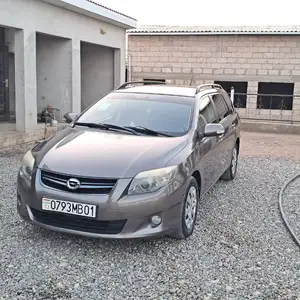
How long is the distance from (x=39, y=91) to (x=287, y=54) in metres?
9.93

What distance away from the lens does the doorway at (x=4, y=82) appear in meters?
11.1

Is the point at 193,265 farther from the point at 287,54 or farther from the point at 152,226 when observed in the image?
the point at 287,54

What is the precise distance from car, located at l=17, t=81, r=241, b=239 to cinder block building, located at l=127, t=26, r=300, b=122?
37.5 ft

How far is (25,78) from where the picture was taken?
29.5ft

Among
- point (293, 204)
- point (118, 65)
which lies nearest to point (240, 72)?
point (118, 65)

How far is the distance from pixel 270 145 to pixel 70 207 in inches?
343

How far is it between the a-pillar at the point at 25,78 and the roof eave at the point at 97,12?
3.84ft

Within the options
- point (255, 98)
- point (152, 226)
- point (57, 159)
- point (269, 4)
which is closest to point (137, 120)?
point (57, 159)

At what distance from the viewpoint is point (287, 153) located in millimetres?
10078

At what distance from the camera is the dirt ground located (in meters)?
9.89

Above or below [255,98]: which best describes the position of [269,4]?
above

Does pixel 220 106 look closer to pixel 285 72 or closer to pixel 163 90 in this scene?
pixel 163 90

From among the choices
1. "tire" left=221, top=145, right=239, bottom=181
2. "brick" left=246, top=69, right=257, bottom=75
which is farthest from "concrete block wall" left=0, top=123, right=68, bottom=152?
"brick" left=246, top=69, right=257, bottom=75

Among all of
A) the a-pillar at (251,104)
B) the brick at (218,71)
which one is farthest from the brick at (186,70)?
the a-pillar at (251,104)
